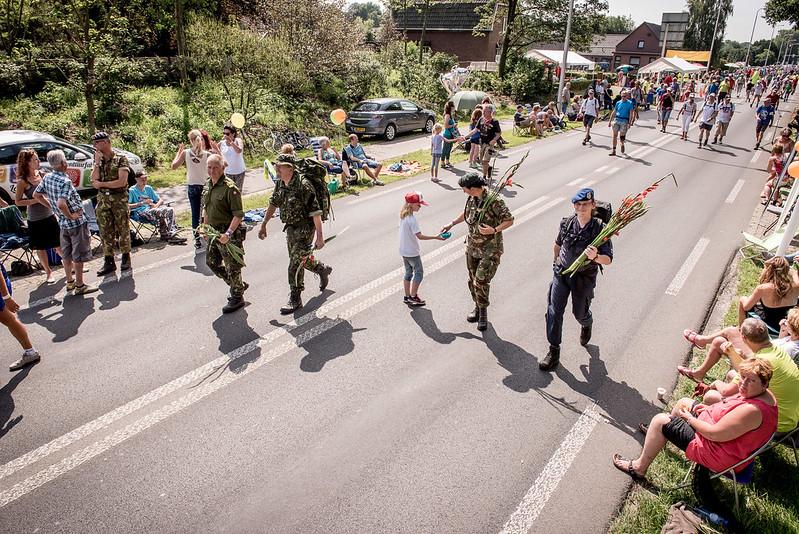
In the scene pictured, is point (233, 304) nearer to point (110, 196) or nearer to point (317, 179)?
point (317, 179)

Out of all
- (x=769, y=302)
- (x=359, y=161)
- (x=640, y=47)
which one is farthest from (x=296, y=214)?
(x=640, y=47)

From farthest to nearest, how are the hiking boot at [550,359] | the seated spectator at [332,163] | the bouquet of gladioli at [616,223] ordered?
the seated spectator at [332,163]
the hiking boot at [550,359]
the bouquet of gladioli at [616,223]

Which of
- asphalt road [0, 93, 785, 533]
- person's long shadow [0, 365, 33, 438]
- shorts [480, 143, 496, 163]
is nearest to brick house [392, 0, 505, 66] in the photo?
shorts [480, 143, 496, 163]

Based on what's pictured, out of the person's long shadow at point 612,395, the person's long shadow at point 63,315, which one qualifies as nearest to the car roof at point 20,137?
the person's long shadow at point 63,315

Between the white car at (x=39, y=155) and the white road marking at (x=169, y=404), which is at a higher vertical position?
the white car at (x=39, y=155)

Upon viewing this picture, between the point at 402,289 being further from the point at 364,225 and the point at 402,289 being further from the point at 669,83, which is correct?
the point at 669,83

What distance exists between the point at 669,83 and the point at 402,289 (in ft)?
100

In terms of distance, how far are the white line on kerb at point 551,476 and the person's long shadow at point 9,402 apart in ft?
14.5

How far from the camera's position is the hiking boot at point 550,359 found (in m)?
5.29

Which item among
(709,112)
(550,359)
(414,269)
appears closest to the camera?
(550,359)

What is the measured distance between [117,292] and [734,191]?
47.1ft

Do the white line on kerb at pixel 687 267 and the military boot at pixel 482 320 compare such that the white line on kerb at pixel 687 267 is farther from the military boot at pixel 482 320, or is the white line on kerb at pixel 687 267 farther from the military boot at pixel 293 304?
the military boot at pixel 293 304

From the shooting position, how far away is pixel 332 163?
495 inches

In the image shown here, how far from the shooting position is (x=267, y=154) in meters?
16.1
